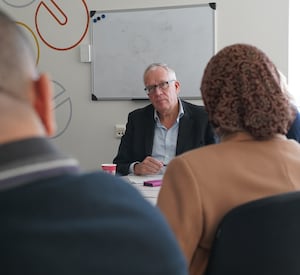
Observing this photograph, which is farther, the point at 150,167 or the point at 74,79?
the point at 74,79

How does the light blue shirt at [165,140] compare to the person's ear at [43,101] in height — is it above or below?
below

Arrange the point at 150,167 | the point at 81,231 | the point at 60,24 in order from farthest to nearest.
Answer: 1. the point at 60,24
2. the point at 150,167
3. the point at 81,231

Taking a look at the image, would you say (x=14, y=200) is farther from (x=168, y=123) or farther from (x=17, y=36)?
(x=168, y=123)

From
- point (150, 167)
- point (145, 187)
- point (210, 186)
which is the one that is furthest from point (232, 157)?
point (150, 167)

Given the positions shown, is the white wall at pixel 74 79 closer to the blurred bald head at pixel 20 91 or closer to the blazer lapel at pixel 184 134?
the blazer lapel at pixel 184 134

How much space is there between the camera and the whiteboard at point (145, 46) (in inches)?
136

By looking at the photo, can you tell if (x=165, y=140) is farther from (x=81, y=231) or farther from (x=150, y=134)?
(x=81, y=231)

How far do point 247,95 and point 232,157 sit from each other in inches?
7.9

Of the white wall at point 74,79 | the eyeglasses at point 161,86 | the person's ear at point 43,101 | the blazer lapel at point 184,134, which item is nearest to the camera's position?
the person's ear at point 43,101

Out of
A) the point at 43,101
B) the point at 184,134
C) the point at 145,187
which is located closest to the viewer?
the point at 43,101

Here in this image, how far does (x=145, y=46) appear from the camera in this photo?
3.56 m

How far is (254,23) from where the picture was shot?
3.37 metres

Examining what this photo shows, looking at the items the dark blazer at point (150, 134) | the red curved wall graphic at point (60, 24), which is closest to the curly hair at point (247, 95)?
the dark blazer at point (150, 134)

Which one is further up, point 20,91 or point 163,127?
point 20,91
